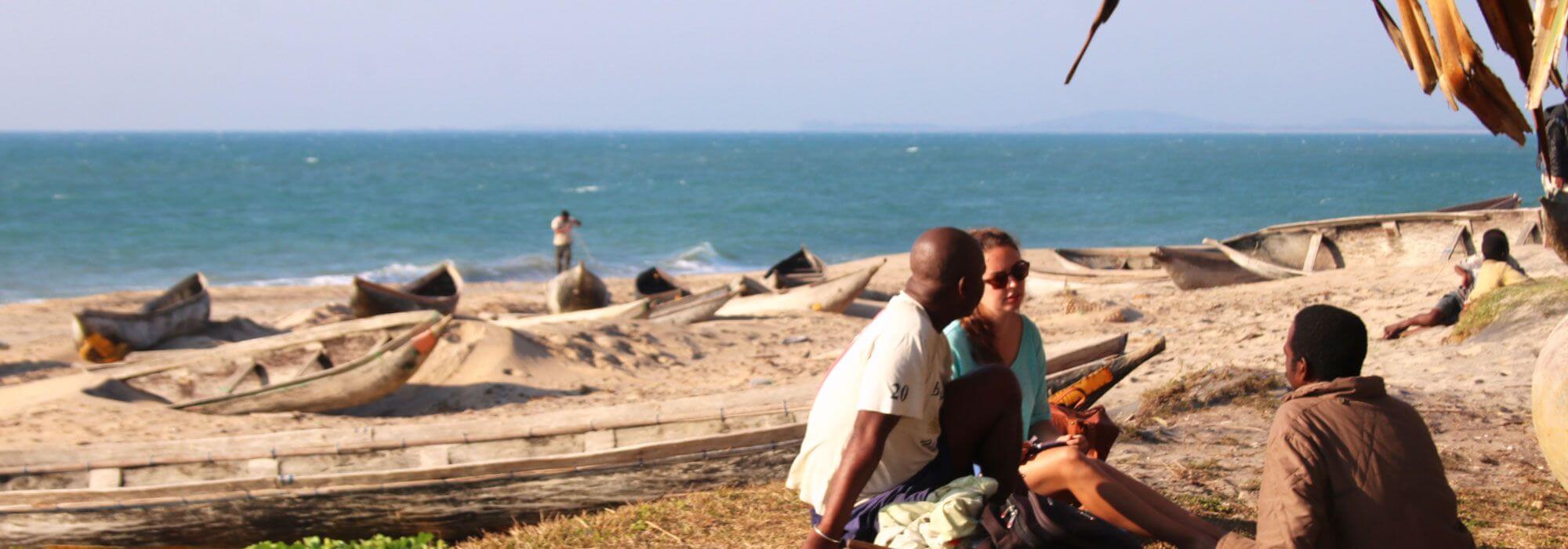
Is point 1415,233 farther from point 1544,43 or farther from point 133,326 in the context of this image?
point 133,326

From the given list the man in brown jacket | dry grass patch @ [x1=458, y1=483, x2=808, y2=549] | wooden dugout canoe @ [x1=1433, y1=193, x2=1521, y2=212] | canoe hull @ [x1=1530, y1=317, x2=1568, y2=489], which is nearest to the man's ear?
the man in brown jacket

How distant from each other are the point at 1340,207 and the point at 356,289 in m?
45.4

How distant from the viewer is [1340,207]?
49688 millimetres

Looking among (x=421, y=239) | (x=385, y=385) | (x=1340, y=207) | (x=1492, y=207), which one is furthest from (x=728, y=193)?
(x=385, y=385)

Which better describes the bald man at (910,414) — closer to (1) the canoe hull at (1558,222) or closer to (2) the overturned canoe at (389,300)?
(1) the canoe hull at (1558,222)

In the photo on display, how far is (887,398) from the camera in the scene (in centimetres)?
326

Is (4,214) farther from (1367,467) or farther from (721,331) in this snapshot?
(1367,467)

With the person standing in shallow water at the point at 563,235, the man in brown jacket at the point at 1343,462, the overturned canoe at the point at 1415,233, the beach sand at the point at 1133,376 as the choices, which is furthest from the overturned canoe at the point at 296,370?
the overturned canoe at the point at 1415,233

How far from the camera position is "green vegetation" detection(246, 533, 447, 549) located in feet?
19.9

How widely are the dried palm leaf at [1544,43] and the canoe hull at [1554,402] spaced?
85.2 inches

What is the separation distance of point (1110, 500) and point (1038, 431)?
429mm

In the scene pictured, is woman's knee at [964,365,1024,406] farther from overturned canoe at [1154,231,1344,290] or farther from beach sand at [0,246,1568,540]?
overturned canoe at [1154,231,1344,290]

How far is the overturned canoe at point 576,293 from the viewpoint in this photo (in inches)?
659

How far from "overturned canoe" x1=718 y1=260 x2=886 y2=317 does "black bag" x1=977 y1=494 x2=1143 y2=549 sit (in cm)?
1210
